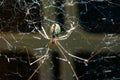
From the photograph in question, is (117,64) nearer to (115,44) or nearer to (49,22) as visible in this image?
(115,44)

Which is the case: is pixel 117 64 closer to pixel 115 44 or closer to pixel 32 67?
pixel 115 44

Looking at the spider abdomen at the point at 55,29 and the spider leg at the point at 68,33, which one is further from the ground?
the spider abdomen at the point at 55,29

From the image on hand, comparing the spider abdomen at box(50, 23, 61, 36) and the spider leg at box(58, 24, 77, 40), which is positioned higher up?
the spider abdomen at box(50, 23, 61, 36)

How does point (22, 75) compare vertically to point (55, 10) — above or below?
below

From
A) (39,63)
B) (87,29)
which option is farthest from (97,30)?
(39,63)

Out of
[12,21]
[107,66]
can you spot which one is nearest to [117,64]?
[107,66]

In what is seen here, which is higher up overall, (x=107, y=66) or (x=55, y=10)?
(x=55, y=10)
